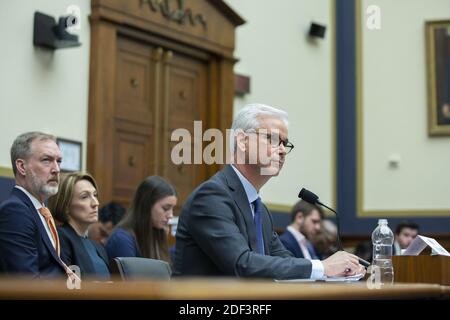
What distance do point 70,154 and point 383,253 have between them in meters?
2.84

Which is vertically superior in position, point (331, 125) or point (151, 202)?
point (331, 125)

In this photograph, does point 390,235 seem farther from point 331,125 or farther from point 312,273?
point 331,125

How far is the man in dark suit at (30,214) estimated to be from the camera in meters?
3.40

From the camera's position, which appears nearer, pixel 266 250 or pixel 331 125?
pixel 266 250

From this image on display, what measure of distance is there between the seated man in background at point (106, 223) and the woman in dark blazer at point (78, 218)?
1424 millimetres

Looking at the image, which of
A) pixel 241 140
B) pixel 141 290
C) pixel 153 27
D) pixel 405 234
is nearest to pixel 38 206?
pixel 241 140

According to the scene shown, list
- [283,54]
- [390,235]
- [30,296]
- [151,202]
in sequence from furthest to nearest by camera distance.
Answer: [283,54], [151,202], [390,235], [30,296]

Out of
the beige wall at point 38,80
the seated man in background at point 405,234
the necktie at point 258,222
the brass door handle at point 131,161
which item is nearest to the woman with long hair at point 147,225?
the beige wall at point 38,80

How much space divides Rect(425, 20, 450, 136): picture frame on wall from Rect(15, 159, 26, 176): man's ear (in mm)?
6524
